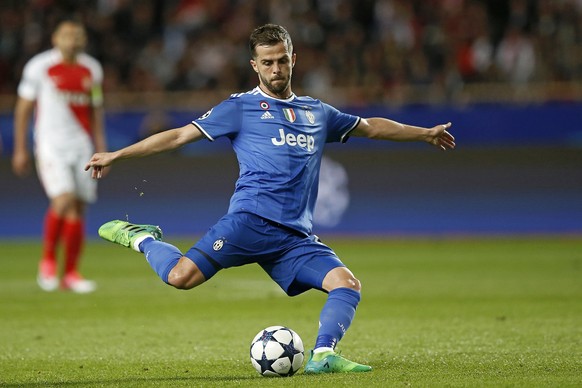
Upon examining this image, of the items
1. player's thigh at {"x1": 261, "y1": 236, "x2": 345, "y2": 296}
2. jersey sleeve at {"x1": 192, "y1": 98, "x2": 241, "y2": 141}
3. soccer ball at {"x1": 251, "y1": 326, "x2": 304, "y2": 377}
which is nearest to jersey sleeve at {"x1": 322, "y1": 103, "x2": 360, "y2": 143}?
jersey sleeve at {"x1": 192, "y1": 98, "x2": 241, "y2": 141}

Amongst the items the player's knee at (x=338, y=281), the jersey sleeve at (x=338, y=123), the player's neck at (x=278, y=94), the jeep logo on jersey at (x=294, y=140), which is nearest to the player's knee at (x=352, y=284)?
the player's knee at (x=338, y=281)

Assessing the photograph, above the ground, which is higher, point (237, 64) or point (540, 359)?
point (237, 64)

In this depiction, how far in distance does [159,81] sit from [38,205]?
10.1 feet

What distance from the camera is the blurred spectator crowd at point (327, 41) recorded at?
59.5 ft

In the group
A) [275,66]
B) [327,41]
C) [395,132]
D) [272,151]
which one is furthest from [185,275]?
[327,41]

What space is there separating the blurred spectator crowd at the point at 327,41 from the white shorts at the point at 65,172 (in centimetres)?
665

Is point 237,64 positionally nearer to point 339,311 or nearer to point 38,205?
point 38,205

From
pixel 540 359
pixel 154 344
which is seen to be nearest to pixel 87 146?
pixel 154 344

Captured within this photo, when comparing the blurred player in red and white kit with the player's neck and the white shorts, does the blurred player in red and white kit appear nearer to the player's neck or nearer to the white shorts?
the white shorts

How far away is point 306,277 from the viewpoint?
21.2 feet

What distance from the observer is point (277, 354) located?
19.9ft

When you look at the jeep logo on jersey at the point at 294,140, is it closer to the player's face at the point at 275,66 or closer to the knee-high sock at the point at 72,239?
the player's face at the point at 275,66

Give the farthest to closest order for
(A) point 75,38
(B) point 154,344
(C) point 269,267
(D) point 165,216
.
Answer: (D) point 165,216 < (A) point 75,38 < (B) point 154,344 < (C) point 269,267

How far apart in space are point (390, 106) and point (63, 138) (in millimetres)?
7188
